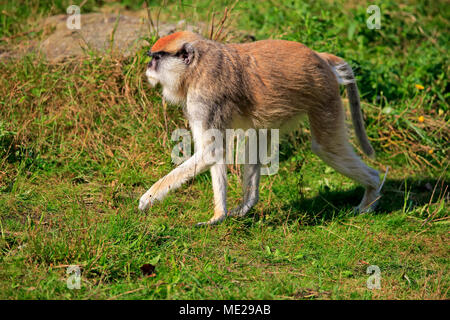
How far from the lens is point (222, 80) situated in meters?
3.58

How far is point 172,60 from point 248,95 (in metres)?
0.59

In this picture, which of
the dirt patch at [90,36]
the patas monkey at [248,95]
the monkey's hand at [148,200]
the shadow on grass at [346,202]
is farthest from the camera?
the dirt patch at [90,36]

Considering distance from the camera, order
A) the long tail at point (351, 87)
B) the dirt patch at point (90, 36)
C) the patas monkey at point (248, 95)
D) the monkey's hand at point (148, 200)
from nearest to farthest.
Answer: the monkey's hand at point (148, 200) < the patas monkey at point (248, 95) < the long tail at point (351, 87) < the dirt patch at point (90, 36)

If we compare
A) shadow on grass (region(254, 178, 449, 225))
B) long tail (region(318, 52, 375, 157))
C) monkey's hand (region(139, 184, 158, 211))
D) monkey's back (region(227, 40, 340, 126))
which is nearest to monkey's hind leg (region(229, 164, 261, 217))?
shadow on grass (region(254, 178, 449, 225))

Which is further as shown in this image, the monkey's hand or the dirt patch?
the dirt patch

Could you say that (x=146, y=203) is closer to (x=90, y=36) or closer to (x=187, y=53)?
(x=187, y=53)

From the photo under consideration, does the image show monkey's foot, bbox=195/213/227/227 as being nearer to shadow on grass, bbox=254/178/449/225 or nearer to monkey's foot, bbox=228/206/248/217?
monkey's foot, bbox=228/206/248/217

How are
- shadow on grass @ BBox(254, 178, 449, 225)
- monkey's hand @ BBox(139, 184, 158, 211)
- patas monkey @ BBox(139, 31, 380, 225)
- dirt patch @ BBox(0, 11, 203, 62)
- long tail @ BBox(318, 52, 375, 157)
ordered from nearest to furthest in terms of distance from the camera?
monkey's hand @ BBox(139, 184, 158, 211)
patas monkey @ BBox(139, 31, 380, 225)
shadow on grass @ BBox(254, 178, 449, 225)
long tail @ BBox(318, 52, 375, 157)
dirt patch @ BBox(0, 11, 203, 62)

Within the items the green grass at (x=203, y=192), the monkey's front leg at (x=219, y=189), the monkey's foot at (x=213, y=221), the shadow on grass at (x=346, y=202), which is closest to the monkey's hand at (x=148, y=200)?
the green grass at (x=203, y=192)

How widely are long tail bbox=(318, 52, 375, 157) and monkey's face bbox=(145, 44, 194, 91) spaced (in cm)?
114

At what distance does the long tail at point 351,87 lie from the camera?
13.4 feet

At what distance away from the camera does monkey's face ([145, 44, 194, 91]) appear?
11.7ft

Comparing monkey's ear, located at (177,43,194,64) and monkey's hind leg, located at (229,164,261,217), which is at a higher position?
monkey's ear, located at (177,43,194,64)

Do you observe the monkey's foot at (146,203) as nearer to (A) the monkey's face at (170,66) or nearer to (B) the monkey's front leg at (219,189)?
(B) the monkey's front leg at (219,189)
